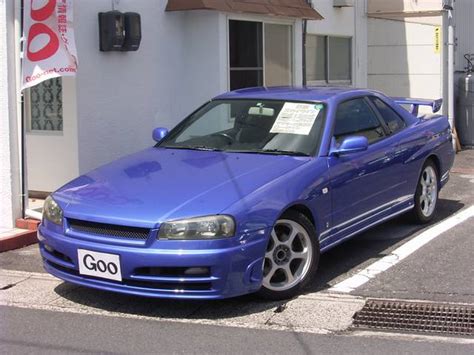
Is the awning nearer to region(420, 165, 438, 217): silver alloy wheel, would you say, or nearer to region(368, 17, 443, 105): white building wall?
region(368, 17, 443, 105): white building wall

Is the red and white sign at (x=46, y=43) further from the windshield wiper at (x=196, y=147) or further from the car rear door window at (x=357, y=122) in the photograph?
the car rear door window at (x=357, y=122)

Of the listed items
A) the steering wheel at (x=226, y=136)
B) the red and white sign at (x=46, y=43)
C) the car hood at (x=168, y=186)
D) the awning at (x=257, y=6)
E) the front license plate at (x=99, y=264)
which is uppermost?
Answer: the awning at (x=257, y=6)

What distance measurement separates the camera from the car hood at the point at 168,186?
4531mm

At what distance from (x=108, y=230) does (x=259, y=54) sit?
20.8 ft

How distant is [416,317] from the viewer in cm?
470

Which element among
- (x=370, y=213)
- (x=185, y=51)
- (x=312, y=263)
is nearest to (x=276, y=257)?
(x=312, y=263)

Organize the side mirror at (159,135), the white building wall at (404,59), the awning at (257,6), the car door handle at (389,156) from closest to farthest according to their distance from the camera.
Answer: the car door handle at (389,156)
the side mirror at (159,135)
the awning at (257,6)
the white building wall at (404,59)

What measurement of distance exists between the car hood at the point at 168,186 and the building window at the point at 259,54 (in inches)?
178

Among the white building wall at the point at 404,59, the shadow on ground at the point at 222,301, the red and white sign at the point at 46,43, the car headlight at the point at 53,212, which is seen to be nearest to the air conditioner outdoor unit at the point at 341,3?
the white building wall at the point at 404,59

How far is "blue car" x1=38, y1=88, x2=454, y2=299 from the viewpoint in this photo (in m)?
4.45

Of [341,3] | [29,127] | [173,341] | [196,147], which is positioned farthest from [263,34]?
[173,341]

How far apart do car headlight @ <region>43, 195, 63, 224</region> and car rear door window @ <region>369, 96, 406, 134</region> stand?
3.17 m

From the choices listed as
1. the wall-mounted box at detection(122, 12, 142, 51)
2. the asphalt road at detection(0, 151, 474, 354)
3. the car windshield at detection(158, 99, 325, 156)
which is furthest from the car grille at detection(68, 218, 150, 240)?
the wall-mounted box at detection(122, 12, 142, 51)

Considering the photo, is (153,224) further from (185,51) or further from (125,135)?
(185,51)
